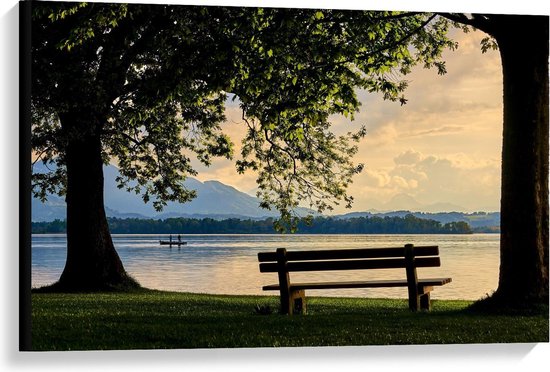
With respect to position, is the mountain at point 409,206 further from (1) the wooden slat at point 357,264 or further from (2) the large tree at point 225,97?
(1) the wooden slat at point 357,264

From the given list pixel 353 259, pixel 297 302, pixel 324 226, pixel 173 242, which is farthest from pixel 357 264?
pixel 173 242

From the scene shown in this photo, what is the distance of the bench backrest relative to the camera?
37.7 feet

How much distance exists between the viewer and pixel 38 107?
43.0 ft

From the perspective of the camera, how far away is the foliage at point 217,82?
1218 centimetres

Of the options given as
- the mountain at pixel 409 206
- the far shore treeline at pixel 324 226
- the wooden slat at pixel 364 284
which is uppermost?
the mountain at pixel 409 206

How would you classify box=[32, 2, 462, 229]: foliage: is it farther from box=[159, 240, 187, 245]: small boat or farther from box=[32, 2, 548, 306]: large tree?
box=[159, 240, 187, 245]: small boat

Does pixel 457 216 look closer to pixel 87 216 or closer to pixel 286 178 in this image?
pixel 286 178

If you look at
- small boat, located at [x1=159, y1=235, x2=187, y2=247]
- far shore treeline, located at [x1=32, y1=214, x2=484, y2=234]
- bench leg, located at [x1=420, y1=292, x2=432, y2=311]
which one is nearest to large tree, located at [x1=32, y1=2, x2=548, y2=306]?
far shore treeline, located at [x1=32, y1=214, x2=484, y2=234]

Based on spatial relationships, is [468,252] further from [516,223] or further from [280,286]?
[280,286]

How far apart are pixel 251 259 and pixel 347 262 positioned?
132 cm

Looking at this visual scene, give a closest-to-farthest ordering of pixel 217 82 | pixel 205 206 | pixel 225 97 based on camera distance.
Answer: pixel 217 82, pixel 205 206, pixel 225 97

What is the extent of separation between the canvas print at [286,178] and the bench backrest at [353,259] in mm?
21

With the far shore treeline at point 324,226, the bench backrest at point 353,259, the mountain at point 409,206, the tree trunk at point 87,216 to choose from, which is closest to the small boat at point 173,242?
the far shore treeline at point 324,226

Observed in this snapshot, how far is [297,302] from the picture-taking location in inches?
476
